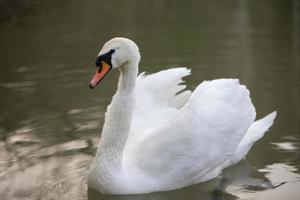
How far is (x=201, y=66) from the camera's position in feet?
34.2

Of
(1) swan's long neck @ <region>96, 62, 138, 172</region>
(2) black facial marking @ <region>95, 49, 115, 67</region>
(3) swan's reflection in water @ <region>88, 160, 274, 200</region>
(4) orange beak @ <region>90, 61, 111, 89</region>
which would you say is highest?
(2) black facial marking @ <region>95, 49, 115, 67</region>

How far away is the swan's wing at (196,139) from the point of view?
240 inches

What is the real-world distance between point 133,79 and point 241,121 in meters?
1.09

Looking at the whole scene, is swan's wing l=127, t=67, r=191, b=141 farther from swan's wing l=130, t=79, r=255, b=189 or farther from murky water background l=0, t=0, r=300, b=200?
murky water background l=0, t=0, r=300, b=200

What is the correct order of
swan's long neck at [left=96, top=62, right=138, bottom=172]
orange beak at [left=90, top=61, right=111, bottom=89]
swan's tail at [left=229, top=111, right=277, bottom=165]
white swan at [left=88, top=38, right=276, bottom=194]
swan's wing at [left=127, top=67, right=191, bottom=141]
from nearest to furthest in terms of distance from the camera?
orange beak at [left=90, top=61, right=111, bottom=89], white swan at [left=88, top=38, right=276, bottom=194], swan's long neck at [left=96, top=62, right=138, bottom=172], swan's tail at [left=229, top=111, right=277, bottom=165], swan's wing at [left=127, top=67, right=191, bottom=141]

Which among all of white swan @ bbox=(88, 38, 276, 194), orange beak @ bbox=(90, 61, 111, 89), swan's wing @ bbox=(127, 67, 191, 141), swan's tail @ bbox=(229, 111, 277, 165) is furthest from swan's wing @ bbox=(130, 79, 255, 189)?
orange beak @ bbox=(90, 61, 111, 89)

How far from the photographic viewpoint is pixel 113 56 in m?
6.05

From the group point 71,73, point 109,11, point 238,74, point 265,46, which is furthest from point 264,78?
point 109,11

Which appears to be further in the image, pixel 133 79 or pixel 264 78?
pixel 264 78

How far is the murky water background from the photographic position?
6738 millimetres

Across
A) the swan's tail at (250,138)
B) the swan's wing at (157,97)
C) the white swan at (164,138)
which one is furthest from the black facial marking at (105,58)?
the swan's tail at (250,138)

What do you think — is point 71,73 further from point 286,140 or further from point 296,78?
point 286,140

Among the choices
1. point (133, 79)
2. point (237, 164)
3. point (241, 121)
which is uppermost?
point (133, 79)

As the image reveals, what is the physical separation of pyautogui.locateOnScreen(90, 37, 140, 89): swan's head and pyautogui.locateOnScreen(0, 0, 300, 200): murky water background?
109 cm
